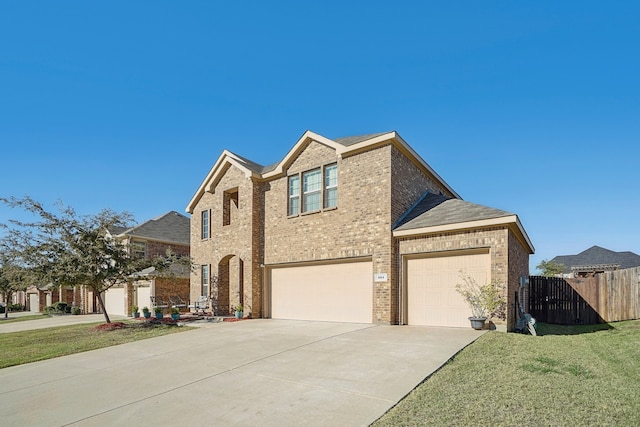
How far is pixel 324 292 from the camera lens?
15344 millimetres

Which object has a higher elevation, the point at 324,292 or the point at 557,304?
the point at 324,292

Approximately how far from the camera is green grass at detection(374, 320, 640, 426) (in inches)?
189

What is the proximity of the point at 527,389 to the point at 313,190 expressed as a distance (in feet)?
37.8

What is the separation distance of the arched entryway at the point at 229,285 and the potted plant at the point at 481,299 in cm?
1037

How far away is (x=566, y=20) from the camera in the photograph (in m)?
10.5

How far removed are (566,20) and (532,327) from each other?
8.76 meters

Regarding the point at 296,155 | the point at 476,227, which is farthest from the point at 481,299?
the point at 296,155

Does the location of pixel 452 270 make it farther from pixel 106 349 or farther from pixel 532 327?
pixel 106 349

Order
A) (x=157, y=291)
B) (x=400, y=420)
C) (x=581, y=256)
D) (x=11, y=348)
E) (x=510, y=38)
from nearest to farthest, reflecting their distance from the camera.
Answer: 1. (x=400, y=420)
2. (x=510, y=38)
3. (x=11, y=348)
4. (x=157, y=291)
5. (x=581, y=256)

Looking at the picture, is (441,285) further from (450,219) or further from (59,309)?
(59,309)

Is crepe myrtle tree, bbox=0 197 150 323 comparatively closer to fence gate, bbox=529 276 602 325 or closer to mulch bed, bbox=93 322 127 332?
mulch bed, bbox=93 322 127 332

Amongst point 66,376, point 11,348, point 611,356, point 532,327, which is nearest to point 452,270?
point 532,327

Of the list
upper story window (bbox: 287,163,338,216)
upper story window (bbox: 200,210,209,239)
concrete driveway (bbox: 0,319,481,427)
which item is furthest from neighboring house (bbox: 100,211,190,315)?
concrete driveway (bbox: 0,319,481,427)

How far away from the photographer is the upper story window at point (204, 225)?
69.0 ft
